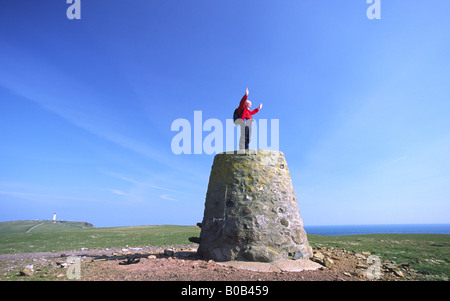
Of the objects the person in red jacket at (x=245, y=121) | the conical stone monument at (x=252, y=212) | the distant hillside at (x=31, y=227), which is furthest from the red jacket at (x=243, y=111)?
the distant hillside at (x=31, y=227)

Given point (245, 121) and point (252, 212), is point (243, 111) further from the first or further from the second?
point (252, 212)

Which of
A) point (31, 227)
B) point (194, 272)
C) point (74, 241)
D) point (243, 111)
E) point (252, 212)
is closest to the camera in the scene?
point (194, 272)

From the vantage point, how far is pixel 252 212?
7.89 meters

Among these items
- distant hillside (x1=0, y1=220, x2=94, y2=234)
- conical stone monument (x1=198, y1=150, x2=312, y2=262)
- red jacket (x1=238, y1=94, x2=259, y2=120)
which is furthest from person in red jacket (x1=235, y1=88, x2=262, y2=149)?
distant hillside (x1=0, y1=220, x2=94, y2=234)

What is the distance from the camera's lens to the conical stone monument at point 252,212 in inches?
299

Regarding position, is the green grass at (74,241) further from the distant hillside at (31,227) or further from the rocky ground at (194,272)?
the distant hillside at (31,227)

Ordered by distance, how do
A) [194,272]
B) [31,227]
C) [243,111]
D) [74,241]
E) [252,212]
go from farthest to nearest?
[31,227] → [74,241] → [243,111] → [252,212] → [194,272]

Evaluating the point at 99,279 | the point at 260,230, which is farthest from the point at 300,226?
the point at 99,279

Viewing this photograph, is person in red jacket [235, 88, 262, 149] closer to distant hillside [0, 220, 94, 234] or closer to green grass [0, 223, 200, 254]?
green grass [0, 223, 200, 254]

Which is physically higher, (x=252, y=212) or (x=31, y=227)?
(x=252, y=212)

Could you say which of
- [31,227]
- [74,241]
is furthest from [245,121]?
[31,227]
